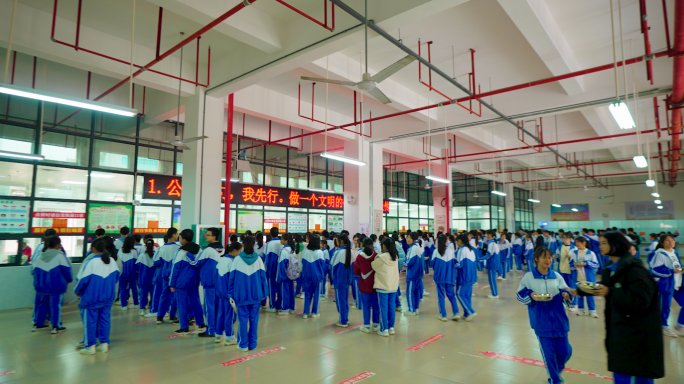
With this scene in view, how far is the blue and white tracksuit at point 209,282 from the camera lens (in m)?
4.93

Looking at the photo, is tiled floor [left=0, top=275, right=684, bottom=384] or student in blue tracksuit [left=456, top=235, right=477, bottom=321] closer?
tiled floor [left=0, top=275, right=684, bottom=384]

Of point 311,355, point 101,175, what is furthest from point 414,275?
point 101,175

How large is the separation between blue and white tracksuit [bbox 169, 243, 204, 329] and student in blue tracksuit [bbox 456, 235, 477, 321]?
4.11 meters

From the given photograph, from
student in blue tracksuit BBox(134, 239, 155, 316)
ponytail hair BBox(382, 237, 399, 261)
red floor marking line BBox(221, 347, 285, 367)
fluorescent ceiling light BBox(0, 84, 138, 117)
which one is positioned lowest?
red floor marking line BBox(221, 347, 285, 367)

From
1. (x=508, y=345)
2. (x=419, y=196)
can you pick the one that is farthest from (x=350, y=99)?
(x=419, y=196)

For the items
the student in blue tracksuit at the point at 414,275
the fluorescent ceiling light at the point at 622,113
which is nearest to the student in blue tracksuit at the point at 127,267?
the student in blue tracksuit at the point at 414,275

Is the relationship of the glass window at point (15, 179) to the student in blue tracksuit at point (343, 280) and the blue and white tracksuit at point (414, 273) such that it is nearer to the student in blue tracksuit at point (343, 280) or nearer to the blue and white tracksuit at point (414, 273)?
the student in blue tracksuit at point (343, 280)

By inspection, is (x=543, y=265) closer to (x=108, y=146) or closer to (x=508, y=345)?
(x=508, y=345)

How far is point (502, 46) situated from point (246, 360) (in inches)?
276

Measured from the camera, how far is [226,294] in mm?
4426

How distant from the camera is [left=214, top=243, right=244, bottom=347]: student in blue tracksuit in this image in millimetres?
4445

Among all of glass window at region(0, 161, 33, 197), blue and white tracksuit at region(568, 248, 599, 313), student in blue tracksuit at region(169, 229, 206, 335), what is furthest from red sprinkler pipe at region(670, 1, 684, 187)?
glass window at region(0, 161, 33, 197)

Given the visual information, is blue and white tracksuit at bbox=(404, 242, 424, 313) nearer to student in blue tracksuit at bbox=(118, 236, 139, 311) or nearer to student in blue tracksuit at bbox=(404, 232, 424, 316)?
student in blue tracksuit at bbox=(404, 232, 424, 316)

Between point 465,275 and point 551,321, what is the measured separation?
114 inches
